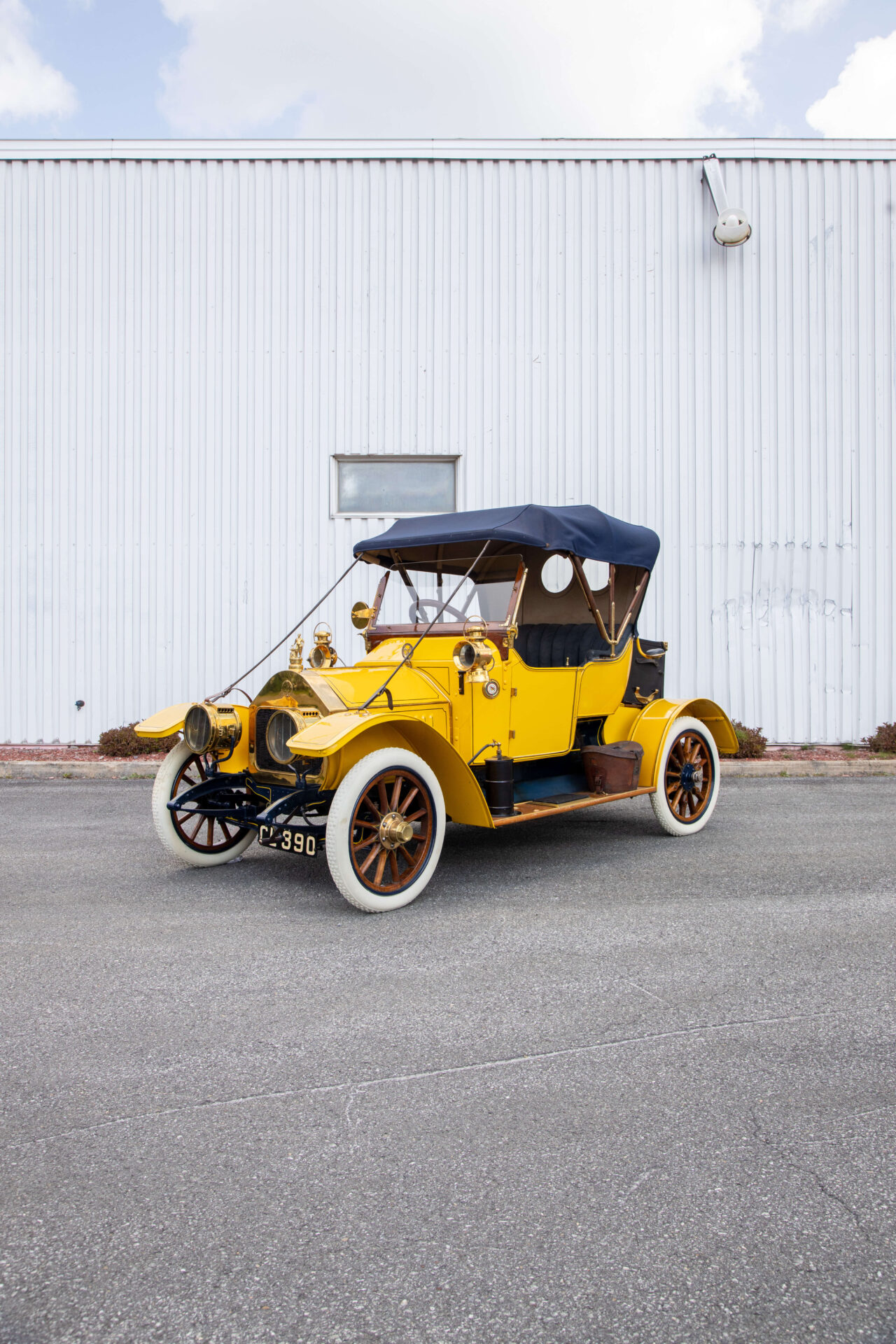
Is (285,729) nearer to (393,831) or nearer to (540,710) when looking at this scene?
(393,831)

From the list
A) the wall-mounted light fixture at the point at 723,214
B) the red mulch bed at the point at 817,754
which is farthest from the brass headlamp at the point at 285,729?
the wall-mounted light fixture at the point at 723,214

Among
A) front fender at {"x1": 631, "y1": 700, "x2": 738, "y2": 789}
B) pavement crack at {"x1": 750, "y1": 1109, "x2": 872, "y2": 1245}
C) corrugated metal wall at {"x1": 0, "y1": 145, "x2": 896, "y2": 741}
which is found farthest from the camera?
corrugated metal wall at {"x1": 0, "y1": 145, "x2": 896, "y2": 741}

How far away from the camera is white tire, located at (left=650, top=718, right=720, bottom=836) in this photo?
6332mm

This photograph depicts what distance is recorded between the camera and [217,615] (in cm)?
1070

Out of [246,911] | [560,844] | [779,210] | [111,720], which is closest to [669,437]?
[779,210]

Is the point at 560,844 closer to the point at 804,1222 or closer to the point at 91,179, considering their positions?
Result: the point at 804,1222

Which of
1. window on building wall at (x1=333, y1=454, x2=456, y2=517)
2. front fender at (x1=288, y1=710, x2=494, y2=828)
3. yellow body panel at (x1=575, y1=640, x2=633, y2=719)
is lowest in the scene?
front fender at (x1=288, y1=710, x2=494, y2=828)

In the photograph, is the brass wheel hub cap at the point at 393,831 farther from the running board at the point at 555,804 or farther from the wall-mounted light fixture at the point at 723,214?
the wall-mounted light fixture at the point at 723,214

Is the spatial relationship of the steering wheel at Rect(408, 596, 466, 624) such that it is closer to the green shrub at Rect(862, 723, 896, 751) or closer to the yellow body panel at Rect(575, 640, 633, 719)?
the yellow body panel at Rect(575, 640, 633, 719)

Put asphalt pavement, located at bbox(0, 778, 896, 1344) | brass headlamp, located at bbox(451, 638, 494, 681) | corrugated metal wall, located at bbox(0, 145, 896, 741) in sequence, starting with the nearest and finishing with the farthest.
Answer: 1. asphalt pavement, located at bbox(0, 778, 896, 1344)
2. brass headlamp, located at bbox(451, 638, 494, 681)
3. corrugated metal wall, located at bbox(0, 145, 896, 741)

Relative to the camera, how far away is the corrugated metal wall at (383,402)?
35.1 feet

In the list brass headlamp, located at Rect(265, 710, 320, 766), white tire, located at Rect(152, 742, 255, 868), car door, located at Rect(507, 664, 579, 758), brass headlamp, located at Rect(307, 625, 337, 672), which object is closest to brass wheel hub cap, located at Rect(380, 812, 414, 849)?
brass headlamp, located at Rect(265, 710, 320, 766)

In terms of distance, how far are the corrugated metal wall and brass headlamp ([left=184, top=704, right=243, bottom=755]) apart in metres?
5.38

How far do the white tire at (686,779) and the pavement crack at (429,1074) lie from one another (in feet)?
10.1
